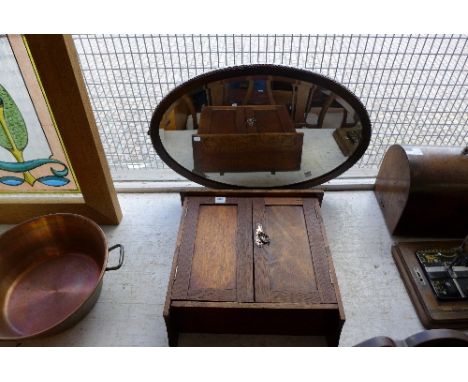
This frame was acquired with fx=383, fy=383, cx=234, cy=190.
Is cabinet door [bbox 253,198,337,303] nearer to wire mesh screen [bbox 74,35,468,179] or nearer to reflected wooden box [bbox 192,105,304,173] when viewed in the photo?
reflected wooden box [bbox 192,105,304,173]

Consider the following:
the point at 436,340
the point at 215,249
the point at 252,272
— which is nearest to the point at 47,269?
the point at 215,249

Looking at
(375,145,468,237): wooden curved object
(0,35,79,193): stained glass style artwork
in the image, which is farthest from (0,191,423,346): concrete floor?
(0,35,79,193): stained glass style artwork

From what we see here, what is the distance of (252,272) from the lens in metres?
1.30

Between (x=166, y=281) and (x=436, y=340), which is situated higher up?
(x=436, y=340)

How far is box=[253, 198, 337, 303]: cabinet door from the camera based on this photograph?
1240 millimetres

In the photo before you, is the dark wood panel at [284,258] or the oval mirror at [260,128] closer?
the dark wood panel at [284,258]

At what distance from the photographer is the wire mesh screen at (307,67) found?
1.60 meters

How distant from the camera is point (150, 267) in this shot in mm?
1581

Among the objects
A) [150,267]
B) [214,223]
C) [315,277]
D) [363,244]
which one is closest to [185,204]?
[214,223]

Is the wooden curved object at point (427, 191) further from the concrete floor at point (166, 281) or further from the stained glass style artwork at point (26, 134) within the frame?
the stained glass style artwork at point (26, 134)

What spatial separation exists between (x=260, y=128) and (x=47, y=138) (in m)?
0.83

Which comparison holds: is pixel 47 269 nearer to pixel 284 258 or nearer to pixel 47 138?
pixel 47 138

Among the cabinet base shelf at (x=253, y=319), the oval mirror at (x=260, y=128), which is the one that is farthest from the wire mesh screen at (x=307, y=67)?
the cabinet base shelf at (x=253, y=319)

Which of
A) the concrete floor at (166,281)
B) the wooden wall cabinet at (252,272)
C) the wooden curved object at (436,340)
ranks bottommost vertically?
the concrete floor at (166,281)
